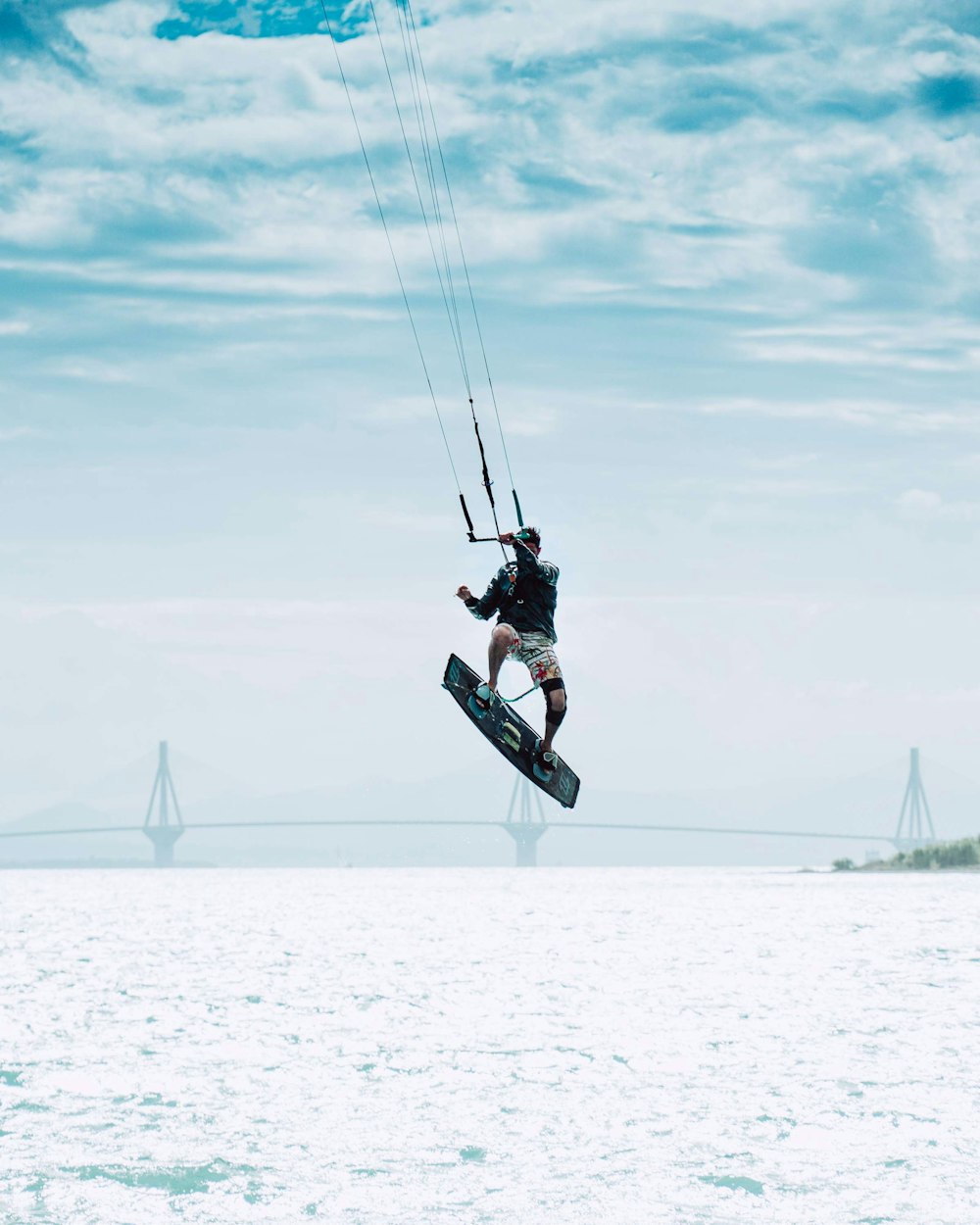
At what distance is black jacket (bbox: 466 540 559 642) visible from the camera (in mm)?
26641

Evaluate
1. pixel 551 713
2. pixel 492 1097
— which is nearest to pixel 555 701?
pixel 551 713

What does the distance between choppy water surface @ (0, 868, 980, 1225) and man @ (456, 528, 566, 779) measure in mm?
23111

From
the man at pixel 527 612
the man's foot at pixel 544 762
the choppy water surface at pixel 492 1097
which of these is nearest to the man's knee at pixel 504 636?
the man at pixel 527 612

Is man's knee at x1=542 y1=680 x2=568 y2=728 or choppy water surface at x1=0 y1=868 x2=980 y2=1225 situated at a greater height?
man's knee at x1=542 y1=680 x2=568 y2=728

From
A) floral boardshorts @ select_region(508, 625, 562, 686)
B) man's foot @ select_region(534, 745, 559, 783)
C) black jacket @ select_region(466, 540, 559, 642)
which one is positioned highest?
black jacket @ select_region(466, 540, 559, 642)

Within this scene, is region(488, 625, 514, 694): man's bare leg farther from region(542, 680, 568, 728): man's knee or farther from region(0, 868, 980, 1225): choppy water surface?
region(0, 868, 980, 1225): choppy water surface

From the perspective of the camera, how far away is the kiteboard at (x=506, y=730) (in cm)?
2731

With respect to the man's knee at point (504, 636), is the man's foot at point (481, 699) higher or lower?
lower

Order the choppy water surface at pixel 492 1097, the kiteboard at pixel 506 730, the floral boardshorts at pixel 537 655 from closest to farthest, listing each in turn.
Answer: the floral boardshorts at pixel 537 655
the kiteboard at pixel 506 730
the choppy water surface at pixel 492 1097

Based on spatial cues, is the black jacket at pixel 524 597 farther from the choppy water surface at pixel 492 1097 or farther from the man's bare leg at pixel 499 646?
the choppy water surface at pixel 492 1097

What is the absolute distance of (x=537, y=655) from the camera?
26578mm

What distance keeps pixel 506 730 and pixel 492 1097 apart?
1634 inches

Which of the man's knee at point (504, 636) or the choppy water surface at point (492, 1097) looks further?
the choppy water surface at point (492, 1097)

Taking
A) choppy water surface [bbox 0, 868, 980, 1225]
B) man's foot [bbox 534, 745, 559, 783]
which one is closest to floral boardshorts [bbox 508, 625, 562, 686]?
man's foot [bbox 534, 745, 559, 783]
